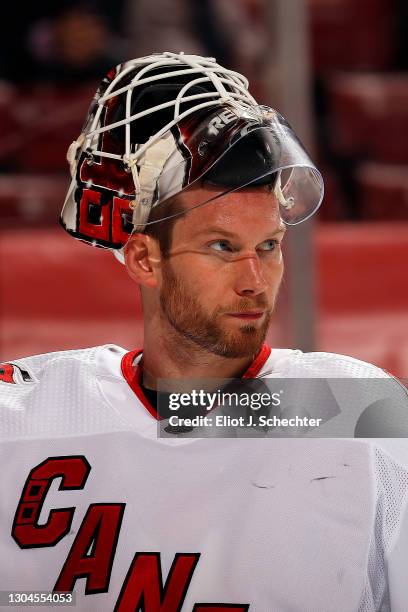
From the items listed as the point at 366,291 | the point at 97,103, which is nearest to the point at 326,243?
the point at 366,291

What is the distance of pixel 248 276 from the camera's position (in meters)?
1.24

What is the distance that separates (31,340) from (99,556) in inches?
68.4

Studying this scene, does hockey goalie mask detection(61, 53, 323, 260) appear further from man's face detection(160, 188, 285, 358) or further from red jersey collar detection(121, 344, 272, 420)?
red jersey collar detection(121, 344, 272, 420)

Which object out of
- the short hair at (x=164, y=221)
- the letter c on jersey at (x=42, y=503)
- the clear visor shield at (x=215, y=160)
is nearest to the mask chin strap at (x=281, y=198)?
the clear visor shield at (x=215, y=160)

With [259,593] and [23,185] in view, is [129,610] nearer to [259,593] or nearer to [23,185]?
[259,593]

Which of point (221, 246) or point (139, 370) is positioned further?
point (139, 370)

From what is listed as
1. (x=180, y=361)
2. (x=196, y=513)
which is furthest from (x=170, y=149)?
(x=196, y=513)

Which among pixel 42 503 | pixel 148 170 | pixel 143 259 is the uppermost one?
pixel 148 170

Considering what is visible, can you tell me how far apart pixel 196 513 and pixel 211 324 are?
206mm

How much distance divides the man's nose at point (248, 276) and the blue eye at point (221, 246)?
0.8 inches

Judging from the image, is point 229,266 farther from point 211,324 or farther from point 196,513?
point 196,513

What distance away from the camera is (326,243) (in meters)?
3.10

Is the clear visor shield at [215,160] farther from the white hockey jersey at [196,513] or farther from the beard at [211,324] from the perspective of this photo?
the white hockey jersey at [196,513]

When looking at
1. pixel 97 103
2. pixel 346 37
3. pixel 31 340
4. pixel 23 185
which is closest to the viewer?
pixel 97 103
